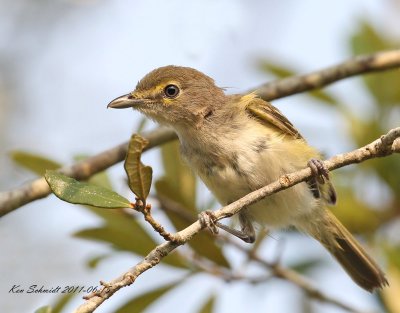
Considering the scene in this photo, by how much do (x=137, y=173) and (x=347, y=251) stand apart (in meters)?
2.91

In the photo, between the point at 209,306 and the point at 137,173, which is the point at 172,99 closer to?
the point at 209,306

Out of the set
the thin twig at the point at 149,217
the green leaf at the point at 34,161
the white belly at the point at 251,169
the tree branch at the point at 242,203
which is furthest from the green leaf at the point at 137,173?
the green leaf at the point at 34,161

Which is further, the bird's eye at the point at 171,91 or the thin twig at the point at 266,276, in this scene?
the bird's eye at the point at 171,91

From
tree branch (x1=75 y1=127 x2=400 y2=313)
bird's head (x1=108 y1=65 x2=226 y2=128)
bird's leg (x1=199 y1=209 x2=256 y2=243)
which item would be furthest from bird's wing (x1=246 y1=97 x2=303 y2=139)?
tree branch (x1=75 y1=127 x2=400 y2=313)

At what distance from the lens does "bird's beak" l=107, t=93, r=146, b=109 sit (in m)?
4.88

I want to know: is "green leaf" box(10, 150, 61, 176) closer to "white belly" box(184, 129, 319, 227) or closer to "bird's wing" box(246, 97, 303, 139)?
"white belly" box(184, 129, 319, 227)

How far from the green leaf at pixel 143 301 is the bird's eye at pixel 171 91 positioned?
4.72 ft

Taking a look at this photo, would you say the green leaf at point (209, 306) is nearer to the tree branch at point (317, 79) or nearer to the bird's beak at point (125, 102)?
the tree branch at point (317, 79)

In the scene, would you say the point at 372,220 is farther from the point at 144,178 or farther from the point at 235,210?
the point at 144,178

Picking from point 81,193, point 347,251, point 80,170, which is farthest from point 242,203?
point 347,251

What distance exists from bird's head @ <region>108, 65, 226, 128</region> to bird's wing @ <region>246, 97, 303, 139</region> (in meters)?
0.29

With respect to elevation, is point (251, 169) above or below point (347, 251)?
below

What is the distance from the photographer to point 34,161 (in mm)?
4734

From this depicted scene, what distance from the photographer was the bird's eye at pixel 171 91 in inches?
202
